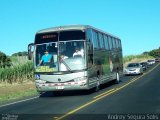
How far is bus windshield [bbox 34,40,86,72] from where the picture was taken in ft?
Answer: 67.4

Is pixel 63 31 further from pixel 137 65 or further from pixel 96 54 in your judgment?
pixel 137 65

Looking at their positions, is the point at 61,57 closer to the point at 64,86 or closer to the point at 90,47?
the point at 64,86

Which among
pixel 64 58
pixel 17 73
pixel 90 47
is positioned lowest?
pixel 17 73

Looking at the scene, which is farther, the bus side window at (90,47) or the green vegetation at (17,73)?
the green vegetation at (17,73)

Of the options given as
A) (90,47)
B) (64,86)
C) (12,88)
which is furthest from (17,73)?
(64,86)

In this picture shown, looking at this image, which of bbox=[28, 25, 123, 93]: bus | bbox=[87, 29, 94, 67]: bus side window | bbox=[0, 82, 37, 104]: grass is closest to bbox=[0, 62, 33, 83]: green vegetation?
bbox=[0, 82, 37, 104]: grass

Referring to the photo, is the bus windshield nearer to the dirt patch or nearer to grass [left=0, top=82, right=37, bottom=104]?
grass [left=0, top=82, right=37, bottom=104]

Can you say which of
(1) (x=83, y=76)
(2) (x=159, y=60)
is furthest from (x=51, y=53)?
(2) (x=159, y=60)

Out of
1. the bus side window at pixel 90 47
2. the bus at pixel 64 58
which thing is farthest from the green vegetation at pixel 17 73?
the bus side window at pixel 90 47

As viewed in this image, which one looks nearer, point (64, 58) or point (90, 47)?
point (64, 58)

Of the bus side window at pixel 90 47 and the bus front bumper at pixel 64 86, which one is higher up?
the bus side window at pixel 90 47

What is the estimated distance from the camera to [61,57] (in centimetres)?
2059

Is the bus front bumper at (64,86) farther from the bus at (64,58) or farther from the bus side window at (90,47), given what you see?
the bus side window at (90,47)

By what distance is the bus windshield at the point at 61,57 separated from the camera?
809 inches
